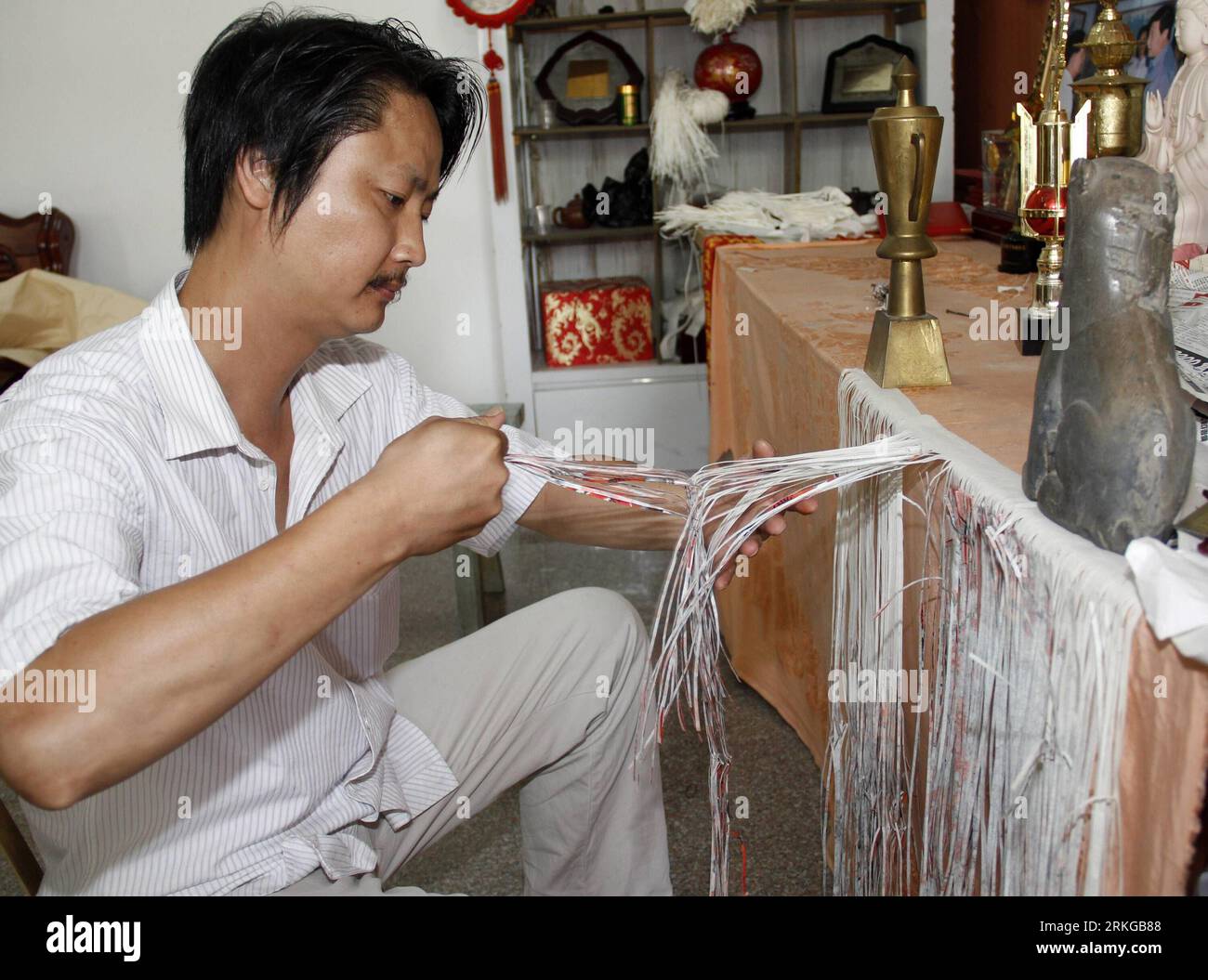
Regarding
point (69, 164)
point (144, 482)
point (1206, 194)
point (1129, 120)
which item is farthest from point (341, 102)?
point (69, 164)

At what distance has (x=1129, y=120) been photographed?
128cm

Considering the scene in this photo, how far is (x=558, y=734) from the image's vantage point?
1307mm

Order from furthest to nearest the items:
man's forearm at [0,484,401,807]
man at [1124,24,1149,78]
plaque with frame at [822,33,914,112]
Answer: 1. plaque with frame at [822,33,914,112]
2. man at [1124,24,1149,78]
3. man's forearm at [0,484,401,807]

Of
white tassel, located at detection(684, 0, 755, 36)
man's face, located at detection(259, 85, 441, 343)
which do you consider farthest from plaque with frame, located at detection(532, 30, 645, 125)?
man's face, located at detection(259, 85, 441, 343)

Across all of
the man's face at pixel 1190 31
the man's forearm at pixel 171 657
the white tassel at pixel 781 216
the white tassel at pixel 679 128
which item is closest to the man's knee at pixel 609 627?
the man's forearm at pixel 171 657

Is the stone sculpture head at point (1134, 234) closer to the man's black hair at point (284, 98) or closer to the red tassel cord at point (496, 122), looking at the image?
the man's black hair at point (284, 98)

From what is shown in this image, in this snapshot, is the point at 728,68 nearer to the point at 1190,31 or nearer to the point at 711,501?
the point at 1190,31

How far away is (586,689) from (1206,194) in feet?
3.66

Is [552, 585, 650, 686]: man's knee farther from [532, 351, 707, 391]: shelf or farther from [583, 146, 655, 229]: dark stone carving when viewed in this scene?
[583, 146, 655, 229]: dark stone carving

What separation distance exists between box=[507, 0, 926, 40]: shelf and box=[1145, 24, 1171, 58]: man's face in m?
1.64

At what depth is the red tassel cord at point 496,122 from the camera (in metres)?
3.67

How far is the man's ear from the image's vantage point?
1.11 meters

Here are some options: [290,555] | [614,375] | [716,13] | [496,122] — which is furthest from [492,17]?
[290,555]

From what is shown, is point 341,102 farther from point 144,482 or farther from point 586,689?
point 586,689
